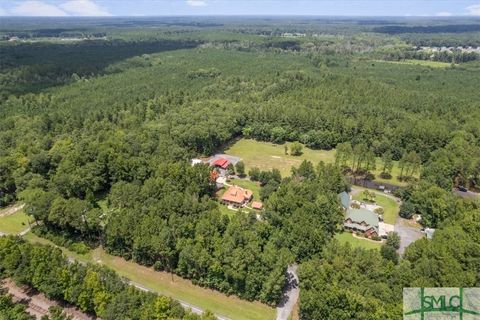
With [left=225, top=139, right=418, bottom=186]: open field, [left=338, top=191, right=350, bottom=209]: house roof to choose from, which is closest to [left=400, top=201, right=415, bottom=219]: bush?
[left=338, top=191, right=350, bottom=209]: house roof

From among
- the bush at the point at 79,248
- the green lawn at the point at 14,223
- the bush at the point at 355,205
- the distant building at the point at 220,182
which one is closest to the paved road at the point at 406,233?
the bush at the point at 355,205

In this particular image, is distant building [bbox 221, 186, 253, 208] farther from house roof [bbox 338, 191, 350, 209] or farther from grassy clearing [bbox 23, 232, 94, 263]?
grassy clearing [bbox 23, 232, 94, 263]

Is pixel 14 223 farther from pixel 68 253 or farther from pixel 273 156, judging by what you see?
pixel 273 156

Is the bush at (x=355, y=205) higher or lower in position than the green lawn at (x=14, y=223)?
higher

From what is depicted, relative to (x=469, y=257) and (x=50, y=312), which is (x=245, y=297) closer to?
(x=50, y=312)

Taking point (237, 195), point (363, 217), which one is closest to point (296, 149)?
point (237, 195)

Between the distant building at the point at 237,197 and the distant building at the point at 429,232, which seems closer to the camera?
the distant building at the point at 429,232

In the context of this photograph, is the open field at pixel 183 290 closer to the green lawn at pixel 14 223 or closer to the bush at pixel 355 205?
the green lawn at pixel 14 223

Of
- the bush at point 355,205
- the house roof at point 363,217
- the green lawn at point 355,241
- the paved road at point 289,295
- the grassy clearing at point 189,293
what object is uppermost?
the house roof at point 363,217
